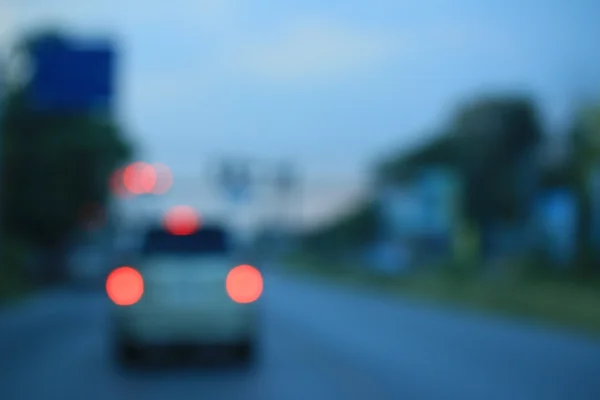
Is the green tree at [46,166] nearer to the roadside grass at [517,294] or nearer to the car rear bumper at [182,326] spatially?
the roadside grass at [517,294]

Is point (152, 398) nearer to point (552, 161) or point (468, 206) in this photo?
point (552, 161)

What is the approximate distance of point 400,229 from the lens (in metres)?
59.2

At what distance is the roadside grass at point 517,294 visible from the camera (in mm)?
23375

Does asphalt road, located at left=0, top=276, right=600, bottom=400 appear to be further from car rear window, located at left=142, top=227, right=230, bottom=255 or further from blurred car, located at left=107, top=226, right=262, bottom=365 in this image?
car rear window, located at left=142, top=227, right=230, bottom=255

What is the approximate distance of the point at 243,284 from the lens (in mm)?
13906

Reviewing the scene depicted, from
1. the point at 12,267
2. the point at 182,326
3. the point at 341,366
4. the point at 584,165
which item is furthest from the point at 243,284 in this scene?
the point at 12,267

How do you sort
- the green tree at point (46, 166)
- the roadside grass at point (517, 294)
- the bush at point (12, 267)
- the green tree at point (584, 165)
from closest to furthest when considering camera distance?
the roadside grass at point (517, 294)
the green tree at point (584, 165)
the bush at point (12, 267)
the green tree at point (46, 166)

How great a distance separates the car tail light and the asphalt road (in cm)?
99

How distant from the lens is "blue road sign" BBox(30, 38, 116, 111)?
23.7m

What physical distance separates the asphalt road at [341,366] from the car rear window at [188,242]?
1.65 metres

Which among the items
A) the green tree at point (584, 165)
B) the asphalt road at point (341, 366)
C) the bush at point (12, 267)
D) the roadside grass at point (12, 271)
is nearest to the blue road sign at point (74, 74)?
the asphalt road at point (341, 366)

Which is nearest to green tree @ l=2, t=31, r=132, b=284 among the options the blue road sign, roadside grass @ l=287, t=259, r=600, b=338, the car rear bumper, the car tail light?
roadside grass @ l=287, t=259, r=600, b=338

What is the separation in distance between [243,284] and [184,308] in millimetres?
880

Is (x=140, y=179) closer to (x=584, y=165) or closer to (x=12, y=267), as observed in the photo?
(x=12, y=267)
